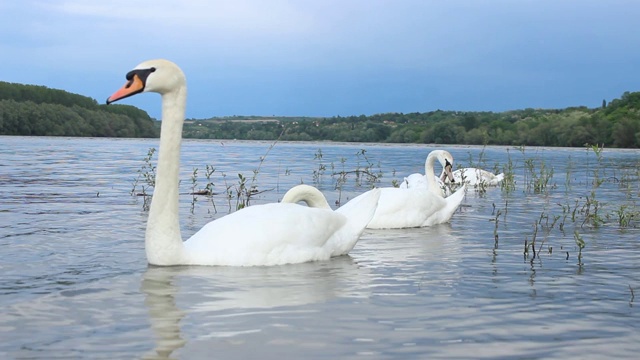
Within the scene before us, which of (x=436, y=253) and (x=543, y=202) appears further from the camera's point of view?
(x=543, y=202)

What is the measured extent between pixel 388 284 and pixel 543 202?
9323 millimetres

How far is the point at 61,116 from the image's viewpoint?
93688 mm

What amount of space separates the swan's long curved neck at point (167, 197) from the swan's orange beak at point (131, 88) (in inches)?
20.2

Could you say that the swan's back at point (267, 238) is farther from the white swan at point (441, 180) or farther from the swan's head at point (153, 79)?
the white swan at point (441, 180)

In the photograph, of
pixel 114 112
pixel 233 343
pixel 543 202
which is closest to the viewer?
pixel 233 343

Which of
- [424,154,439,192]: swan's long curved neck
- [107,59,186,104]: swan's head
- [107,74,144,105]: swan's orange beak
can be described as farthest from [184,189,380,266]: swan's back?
[424,154,439,192]: swan's long curved neck

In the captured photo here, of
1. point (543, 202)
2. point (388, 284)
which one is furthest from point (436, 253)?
point (543, 202)

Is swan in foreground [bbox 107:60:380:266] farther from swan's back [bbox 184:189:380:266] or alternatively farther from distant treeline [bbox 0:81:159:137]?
distant treeline [bbox 0:81:159:137]

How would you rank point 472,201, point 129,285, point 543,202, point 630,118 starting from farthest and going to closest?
1. point 630,118
2. point 472,201
3. point 543,202
4. point 129,285

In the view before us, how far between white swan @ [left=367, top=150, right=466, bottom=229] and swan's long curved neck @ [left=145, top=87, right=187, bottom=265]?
4223 millimetres

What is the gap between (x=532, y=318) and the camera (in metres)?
5.78

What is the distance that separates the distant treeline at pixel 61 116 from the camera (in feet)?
294

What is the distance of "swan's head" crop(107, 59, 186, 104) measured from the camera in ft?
23.5

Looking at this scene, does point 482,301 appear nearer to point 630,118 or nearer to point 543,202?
point 543,202
